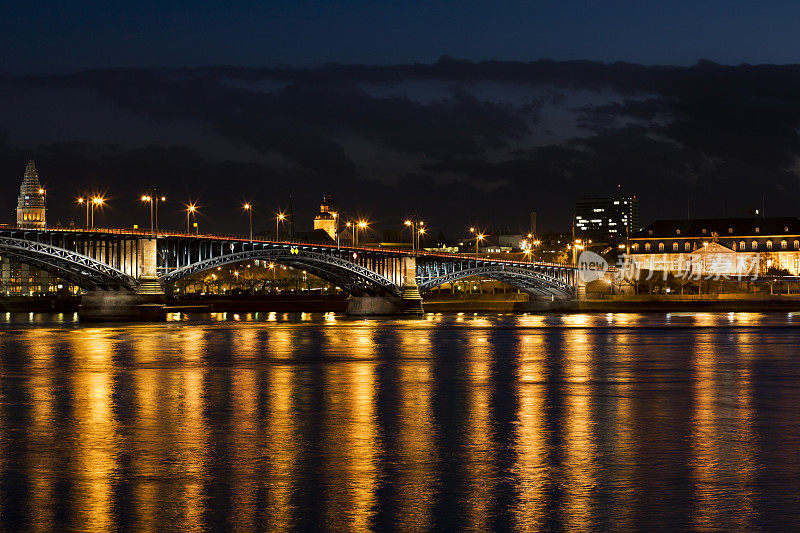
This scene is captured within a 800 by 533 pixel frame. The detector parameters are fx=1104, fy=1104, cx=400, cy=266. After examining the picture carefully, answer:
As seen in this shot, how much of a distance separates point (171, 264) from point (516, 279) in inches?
2137

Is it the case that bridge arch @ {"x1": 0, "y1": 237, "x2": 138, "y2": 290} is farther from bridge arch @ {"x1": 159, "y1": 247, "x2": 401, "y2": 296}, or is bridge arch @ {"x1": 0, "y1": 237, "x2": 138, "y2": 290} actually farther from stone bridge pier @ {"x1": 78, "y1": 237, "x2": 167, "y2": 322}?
bridge arch @ {"x1": 159, "y1": 247, "x2": 401, "y2": 296}

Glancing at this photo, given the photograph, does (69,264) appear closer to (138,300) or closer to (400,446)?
(138,300)

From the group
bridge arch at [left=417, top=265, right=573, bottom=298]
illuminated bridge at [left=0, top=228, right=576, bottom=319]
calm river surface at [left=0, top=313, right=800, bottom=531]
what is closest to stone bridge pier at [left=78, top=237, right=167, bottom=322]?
illuminated bridge at [left=0, top=228, right=576, bottom=319]

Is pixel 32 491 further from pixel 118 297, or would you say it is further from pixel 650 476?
pixel 118 297

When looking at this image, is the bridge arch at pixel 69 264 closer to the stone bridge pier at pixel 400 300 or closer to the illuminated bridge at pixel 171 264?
the illuminated bridge at pixel 171 264

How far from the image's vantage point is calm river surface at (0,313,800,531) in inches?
577

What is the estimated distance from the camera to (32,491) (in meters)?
16.1

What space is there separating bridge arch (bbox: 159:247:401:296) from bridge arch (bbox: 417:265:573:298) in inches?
261

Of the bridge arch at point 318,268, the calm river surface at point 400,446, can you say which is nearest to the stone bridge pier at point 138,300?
the bridge arch at point 318,268

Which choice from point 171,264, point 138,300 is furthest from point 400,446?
point 171,264

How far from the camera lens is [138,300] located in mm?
104000

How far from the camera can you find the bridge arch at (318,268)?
108 m

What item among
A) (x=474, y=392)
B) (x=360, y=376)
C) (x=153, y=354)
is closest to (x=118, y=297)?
(x=153, y=354)

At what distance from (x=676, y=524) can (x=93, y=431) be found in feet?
42.2
